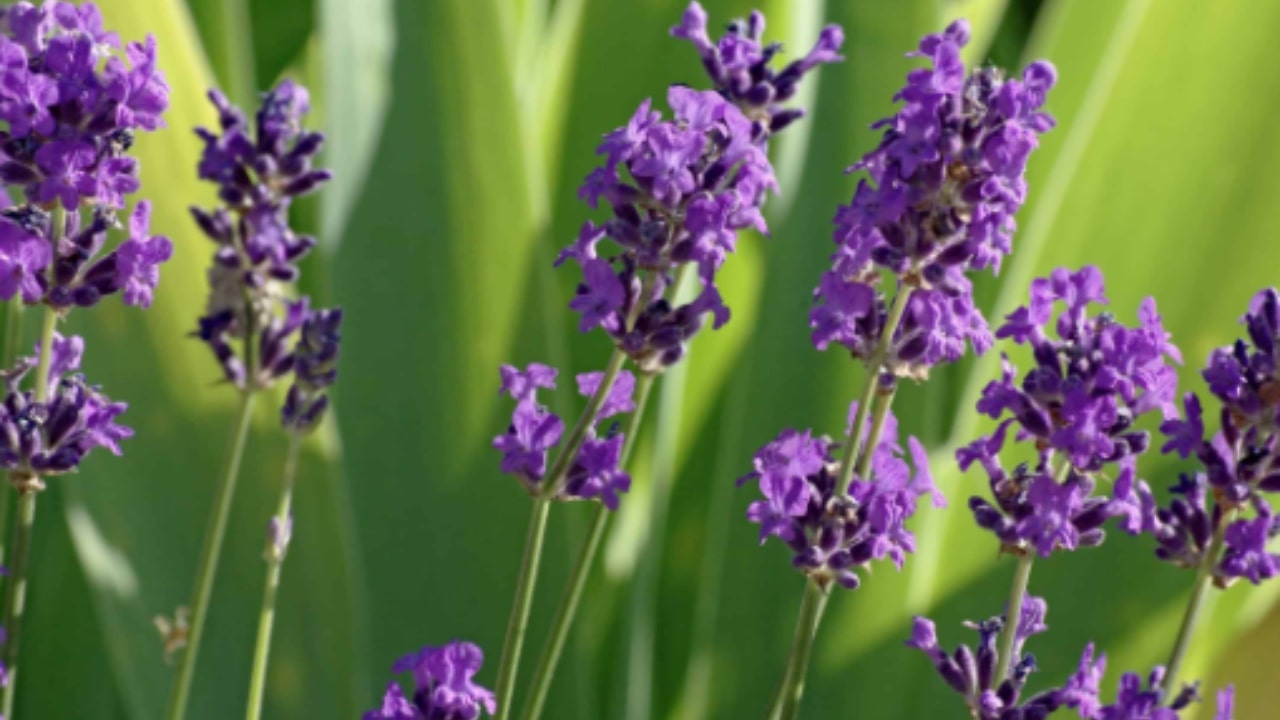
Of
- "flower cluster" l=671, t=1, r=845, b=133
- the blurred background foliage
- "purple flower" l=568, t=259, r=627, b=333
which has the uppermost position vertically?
"flower cluster" l=671, t=1, r=845, b=133

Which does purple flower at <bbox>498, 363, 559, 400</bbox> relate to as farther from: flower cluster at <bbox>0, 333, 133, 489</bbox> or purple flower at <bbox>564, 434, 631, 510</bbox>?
flower cluster at <bbox>0, 333, 133, 489</bbox>

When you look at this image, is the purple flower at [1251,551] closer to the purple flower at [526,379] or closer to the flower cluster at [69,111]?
the purple flower at [526,379]

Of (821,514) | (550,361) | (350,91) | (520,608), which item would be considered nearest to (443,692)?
(520,608)

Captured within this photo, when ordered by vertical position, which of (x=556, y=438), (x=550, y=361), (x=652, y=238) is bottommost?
(x=550, y=361)

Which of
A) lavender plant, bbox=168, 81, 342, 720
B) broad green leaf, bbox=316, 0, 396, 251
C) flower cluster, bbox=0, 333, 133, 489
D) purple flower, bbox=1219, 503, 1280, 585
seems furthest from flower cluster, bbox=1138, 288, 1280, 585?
broad green leaf, bbox=316, 0, 396, 251

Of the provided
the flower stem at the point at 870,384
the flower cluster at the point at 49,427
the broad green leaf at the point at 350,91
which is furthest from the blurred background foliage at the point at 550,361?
the flower stem at the point at 870,384

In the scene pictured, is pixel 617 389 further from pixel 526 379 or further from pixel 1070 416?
pixel 1070 416
